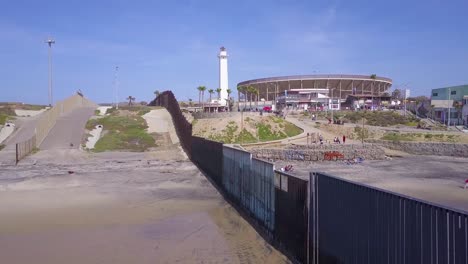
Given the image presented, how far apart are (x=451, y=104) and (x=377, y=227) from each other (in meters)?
118

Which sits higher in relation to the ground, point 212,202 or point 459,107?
point 459,107

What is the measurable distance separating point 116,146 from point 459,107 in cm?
8470

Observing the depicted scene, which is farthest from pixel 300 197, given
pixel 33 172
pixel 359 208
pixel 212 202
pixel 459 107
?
pixel 459 107

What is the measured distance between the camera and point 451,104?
116 metres

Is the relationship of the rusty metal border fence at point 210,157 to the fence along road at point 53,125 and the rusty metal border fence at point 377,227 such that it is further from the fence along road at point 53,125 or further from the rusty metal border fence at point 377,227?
the rusty metal border fence at point 377,227

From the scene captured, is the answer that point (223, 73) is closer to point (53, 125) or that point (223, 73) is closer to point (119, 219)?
point (53, 125)

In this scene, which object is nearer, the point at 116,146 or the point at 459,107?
the point at 116,146

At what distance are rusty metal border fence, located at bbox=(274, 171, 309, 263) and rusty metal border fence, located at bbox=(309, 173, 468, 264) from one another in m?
0.48

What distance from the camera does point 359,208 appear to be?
9.59 m

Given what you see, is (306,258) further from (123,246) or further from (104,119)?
(104,119)

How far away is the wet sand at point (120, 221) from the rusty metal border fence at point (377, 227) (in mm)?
3227

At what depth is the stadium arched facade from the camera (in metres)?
162

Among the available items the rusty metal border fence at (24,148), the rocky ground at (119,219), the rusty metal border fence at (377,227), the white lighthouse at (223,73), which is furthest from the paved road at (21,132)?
the white lighthouse at (223,73)

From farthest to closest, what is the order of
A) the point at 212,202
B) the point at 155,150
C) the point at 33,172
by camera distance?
the point at 155,150 → the point at 33,172 → the point at 212,202
